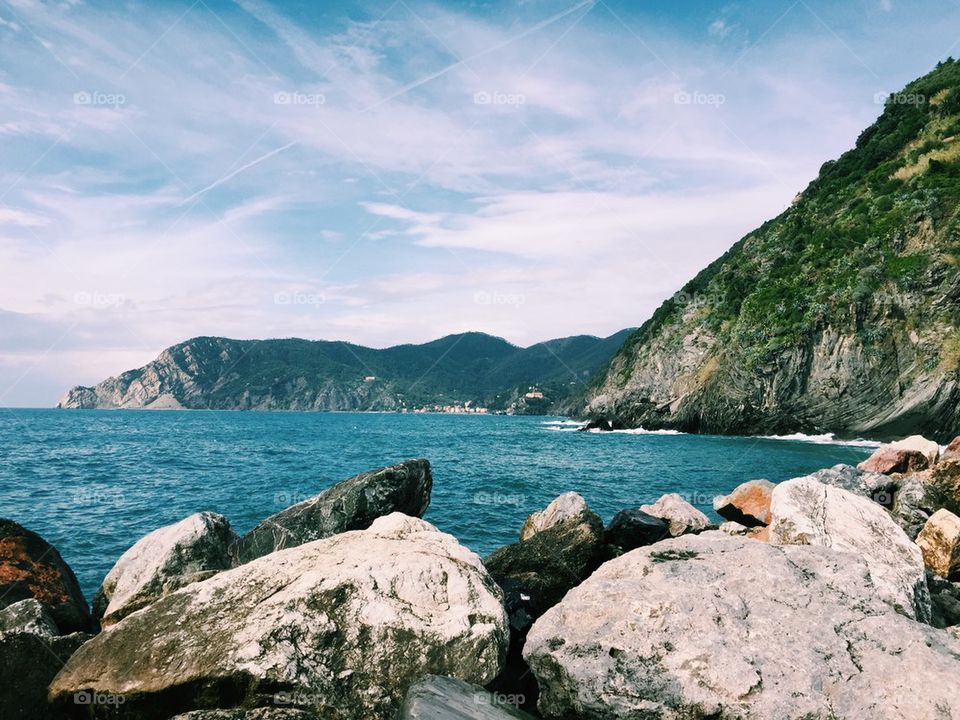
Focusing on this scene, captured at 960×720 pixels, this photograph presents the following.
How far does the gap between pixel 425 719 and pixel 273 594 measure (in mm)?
2849

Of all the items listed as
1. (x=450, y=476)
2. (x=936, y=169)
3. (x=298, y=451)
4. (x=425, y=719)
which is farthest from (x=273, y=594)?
(x=936, y=169)

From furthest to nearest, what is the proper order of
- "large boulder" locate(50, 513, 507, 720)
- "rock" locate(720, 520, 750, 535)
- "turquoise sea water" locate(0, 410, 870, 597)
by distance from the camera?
"turquoise sea water" locate(0, 410, 870, 597) < "rock" locate(720, 520, 750, 535) < "large boulder" locate(50, 513, 507, 720)

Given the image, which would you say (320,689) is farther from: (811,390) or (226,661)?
(811,390)

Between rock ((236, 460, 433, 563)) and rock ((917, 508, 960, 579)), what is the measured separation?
12.0 meters

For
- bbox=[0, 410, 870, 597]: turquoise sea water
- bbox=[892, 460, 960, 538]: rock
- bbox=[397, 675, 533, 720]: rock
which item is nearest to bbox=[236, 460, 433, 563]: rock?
bbox=[0, 410, 870, 597]: turquoise sea water

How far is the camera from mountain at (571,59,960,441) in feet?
207

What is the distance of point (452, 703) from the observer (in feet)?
16.7

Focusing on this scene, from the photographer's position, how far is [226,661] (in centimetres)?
564

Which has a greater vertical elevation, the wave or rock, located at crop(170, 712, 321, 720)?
rock, located at crop(170, 712, 321, 720)

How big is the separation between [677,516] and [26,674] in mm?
15397
